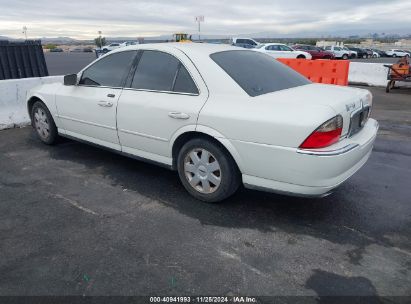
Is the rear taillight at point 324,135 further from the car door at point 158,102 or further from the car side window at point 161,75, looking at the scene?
the car side window at point 161,75

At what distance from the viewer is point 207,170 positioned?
3.72 m

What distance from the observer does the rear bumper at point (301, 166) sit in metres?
3.06

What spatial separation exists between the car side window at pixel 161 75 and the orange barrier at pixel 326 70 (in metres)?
7.68

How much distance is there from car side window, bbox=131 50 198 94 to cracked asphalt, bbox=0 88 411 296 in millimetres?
1195

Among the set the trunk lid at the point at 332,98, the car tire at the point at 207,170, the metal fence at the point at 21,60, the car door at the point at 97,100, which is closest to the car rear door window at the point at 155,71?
the car door at the point at 97,100

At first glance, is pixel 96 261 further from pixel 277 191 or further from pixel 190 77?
pixel 190 77

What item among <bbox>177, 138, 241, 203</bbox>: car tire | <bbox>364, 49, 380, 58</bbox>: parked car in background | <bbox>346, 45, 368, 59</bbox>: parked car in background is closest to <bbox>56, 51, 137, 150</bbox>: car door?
→ <bbox>177, 138, 241, 203</bbox>: car tire

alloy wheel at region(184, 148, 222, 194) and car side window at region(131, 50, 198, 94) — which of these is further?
car side window at region(131, 50, 198, 94)

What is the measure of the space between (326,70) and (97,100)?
27.0ft

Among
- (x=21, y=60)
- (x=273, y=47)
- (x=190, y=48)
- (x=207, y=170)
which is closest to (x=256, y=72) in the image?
(x=190, y=48)

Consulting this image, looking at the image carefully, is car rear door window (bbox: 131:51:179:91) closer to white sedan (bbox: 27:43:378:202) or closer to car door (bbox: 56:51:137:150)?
white sedan (bbox: 27:43:378:202)

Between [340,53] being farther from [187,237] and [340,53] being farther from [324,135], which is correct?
[187,237]

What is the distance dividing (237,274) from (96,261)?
3.70ft

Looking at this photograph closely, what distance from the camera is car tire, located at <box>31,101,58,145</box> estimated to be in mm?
5578
